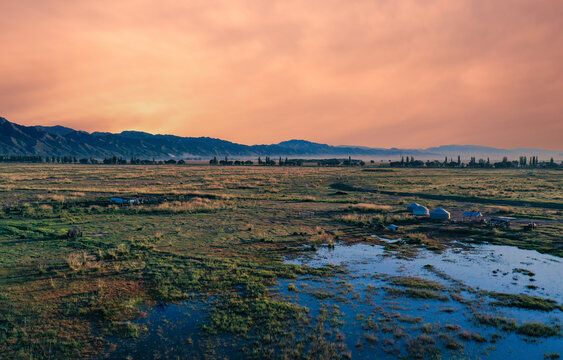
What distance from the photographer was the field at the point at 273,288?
40.0 ft

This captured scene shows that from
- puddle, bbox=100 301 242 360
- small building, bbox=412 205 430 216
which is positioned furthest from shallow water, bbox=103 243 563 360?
small building, bbox=412 205 430 216

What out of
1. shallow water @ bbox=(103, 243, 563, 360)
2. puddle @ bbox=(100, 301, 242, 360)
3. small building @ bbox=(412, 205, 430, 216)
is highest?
small building @ bbox=(412, 205, 430, 216)

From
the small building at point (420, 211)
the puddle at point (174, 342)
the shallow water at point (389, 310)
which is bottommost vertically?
the puddle at point (174, 342)

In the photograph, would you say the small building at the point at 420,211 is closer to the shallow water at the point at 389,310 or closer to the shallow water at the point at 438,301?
the shallow water at the point at 438,301

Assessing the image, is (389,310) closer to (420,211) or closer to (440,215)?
(440,215)

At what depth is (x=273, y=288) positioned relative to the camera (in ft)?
55.7

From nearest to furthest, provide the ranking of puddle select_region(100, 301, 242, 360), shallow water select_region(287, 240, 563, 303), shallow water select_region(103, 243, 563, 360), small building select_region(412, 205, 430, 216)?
puddle select_region(100, 301, 242, 360)
shallow water select_region(103, 243, 563, 360)
shallow water select_region(287, 240, 563, 303)
small building select_region(412, 205, 430, 216)

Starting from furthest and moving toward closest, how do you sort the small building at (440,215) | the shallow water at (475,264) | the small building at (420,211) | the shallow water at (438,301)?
1. the small building at (420,211)
2. the small building at (440,215)
3. the shallow water at (475,264)
4. the shallow water at (438,301)

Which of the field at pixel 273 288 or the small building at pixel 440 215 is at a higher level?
the small building at pixel 440 215

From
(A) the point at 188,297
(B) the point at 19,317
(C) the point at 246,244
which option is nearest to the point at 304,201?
(C) the point at 246,244

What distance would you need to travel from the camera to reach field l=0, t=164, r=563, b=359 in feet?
40.0

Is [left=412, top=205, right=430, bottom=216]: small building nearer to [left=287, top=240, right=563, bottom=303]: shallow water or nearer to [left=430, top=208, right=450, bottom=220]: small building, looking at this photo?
[left=430, top=208, right=450, bottom=220]: small building

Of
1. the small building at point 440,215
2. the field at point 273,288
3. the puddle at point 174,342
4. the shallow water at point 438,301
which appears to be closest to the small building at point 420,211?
the small building at point 440,215

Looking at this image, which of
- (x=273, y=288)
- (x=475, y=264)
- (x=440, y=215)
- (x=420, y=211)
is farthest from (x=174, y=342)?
(x=420, y=211)
